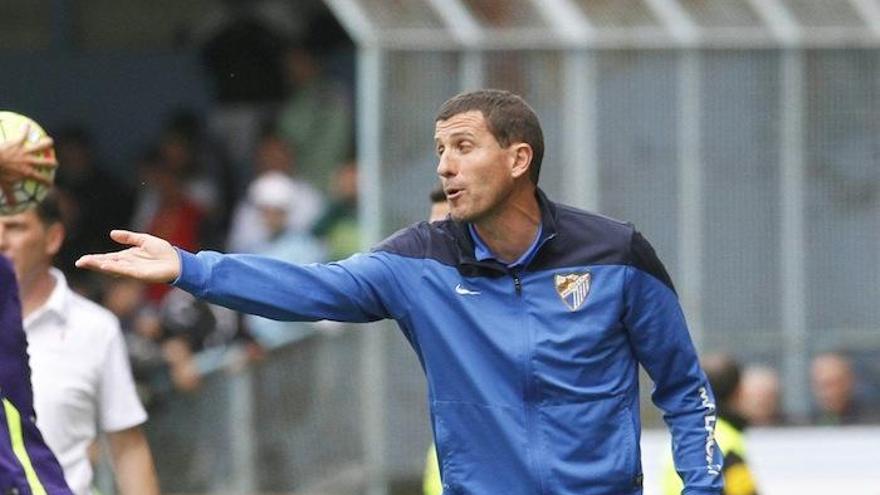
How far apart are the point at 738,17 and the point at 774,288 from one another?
1.55m

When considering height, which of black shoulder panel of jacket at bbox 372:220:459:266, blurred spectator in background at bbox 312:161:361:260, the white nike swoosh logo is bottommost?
blurred spectator in background at bbox 312:161:361:260

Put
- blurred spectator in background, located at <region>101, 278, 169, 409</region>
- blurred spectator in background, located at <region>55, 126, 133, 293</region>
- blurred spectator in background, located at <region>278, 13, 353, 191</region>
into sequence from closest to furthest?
blurred spectator in background, located at <region>101, 278, 169, 409</region>
blurred spectator in background, located at <region>278, 13, 353, 191</region>
blurred spectator in background, located at <region>55, 126, 133, 293</region>

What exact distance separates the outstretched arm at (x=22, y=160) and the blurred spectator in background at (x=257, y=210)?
23.6 ft

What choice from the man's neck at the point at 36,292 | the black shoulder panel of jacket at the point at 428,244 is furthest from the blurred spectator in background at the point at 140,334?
the black shoulder panel of jacket at the point at 428,244

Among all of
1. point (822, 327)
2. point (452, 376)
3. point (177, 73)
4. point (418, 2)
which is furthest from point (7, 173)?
point (177, 73)

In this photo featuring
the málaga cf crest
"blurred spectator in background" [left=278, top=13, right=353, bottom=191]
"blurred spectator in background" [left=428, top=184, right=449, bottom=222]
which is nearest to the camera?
the málaga cf crest

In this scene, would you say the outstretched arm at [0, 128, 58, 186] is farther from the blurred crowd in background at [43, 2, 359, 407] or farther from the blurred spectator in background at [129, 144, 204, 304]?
the blurred spectator in background at [129, 144, 204, 304]

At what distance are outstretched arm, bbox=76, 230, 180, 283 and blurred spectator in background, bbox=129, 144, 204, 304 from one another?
825 centimetres

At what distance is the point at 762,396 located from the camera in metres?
13.7

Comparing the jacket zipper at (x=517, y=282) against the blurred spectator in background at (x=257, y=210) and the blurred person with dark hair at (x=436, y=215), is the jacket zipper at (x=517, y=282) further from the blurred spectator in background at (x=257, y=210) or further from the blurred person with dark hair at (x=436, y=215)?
the blurred spectator in background at (x=257, y=210)

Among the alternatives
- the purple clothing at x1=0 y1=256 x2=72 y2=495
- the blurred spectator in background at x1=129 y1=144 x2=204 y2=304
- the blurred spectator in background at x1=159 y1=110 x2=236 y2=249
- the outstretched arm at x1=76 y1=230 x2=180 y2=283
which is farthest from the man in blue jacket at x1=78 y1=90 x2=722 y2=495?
the blurred spectator in background at x1=159 y1=110 x2=236 y2=249

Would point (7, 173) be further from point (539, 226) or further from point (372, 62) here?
point (372, 62)

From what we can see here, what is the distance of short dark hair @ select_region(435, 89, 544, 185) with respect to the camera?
6.75 meters

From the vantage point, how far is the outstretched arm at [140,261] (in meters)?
6.11
